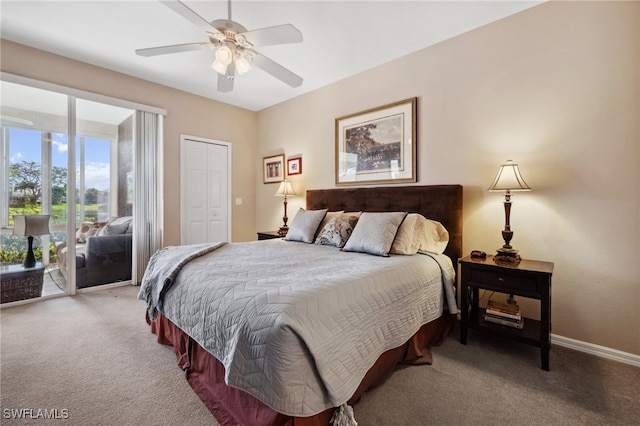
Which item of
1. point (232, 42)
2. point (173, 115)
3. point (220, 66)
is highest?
point (173, 115)

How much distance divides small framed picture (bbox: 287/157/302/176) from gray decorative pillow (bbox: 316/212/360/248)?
1.55m

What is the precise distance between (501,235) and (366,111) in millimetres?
1967

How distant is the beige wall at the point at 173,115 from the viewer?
10.0ft

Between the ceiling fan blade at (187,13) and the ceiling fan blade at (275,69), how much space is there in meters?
0.37

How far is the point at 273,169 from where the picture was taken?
15.5 ft

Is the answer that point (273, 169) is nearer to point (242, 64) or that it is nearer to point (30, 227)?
point (242, 64)

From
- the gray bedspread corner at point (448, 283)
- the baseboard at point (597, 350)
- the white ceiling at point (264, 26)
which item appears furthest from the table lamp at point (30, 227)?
the baseboard at point (597, 350)

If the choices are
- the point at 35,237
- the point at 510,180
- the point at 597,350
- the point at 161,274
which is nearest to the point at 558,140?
Answer: the point at 510,180

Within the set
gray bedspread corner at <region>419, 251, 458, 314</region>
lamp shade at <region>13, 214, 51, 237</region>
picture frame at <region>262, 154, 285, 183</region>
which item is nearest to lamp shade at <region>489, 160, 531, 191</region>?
gray bedspread corner at <region>419, 251, 458, 314</region>

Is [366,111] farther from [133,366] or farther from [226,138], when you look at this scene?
[133,366]

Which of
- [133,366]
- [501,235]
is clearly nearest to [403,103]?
[501,235]

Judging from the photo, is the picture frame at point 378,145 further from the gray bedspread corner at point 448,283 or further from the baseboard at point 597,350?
the baseboard at point 597,350

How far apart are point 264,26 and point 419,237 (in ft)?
7.72

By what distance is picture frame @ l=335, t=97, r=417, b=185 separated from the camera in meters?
3.08
